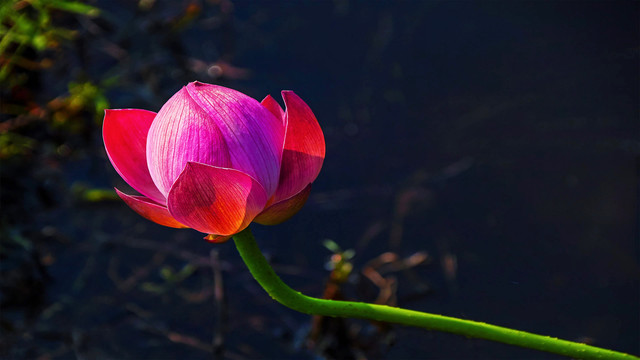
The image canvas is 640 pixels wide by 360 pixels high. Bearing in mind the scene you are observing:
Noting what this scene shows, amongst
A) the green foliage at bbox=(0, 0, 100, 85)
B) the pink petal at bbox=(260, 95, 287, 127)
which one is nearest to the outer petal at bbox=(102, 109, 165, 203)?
the pink petal at bbox=(260, 95, 287, 127)

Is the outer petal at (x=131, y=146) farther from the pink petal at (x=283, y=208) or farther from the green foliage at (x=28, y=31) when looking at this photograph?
the green foliage at (x=28, y=31)

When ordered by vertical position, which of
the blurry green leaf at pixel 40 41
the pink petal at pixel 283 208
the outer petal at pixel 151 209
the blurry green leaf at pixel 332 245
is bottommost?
the blurry green leaf at pixel 332 245

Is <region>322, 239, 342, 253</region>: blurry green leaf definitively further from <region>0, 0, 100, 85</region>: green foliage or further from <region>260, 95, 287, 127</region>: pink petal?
<region>0, 0, 100, 85</region>: green foliage

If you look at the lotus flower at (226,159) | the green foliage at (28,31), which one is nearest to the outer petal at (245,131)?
the lotus flower at (226,159)

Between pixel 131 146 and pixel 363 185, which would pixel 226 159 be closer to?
pixel 131 146

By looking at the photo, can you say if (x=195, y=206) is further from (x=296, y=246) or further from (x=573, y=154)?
(x=573, y=154)

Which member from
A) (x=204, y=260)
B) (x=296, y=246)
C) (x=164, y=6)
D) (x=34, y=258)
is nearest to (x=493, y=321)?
(x=296, y=246)
